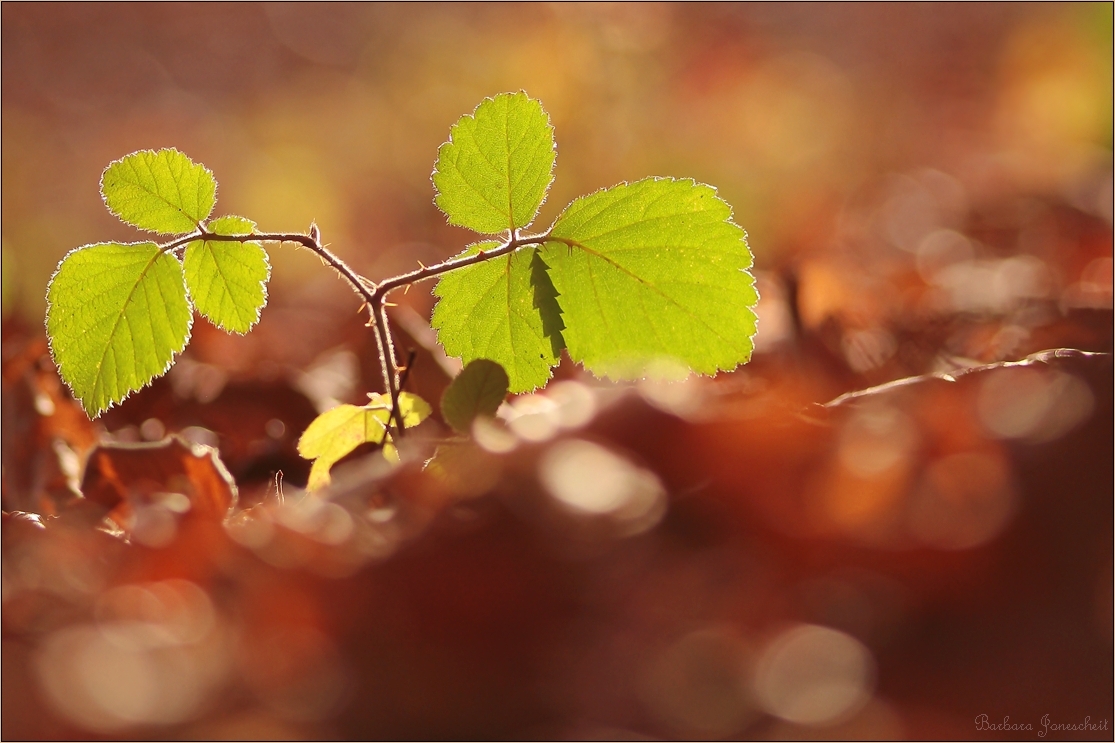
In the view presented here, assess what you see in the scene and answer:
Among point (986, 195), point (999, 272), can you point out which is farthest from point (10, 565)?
point (986, 195)

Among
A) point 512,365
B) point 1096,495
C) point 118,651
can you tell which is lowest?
point 118,651

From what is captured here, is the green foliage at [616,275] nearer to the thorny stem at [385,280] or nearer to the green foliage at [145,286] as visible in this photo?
the thorny stem at [385,280]

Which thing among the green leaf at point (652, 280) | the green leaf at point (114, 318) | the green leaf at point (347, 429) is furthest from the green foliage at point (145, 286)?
the green leaf at point (652, 280)

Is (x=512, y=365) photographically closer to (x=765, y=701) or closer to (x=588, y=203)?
(x=588, y=203)

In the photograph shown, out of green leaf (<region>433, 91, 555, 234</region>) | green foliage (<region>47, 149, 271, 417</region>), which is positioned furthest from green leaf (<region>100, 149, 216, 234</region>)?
green leaf (<region>433, 91, 555, 234</region>)

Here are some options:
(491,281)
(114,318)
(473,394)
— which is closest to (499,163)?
(491,281)
